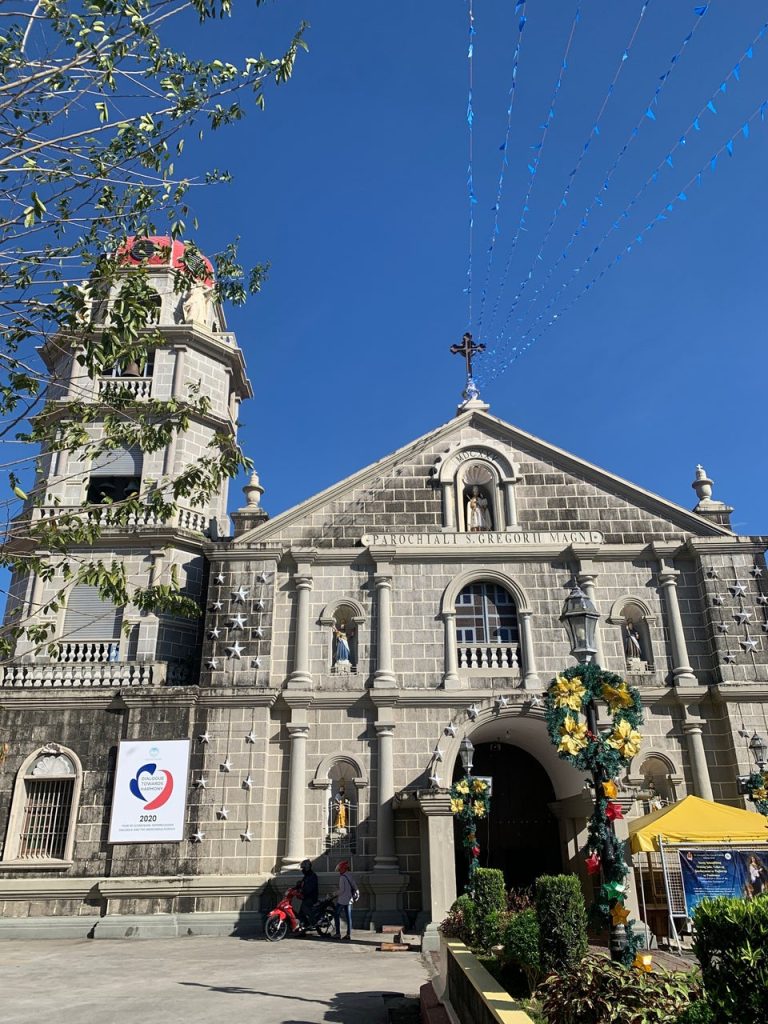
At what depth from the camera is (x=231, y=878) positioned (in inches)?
601

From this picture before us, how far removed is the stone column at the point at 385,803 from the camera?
50.7 ft

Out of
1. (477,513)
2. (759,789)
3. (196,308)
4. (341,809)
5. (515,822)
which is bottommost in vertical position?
(515,822)

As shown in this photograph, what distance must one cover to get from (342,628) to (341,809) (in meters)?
3.96

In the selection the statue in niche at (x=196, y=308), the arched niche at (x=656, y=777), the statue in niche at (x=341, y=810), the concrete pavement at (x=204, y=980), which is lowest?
the concrete pavement at (x=204, y=980)

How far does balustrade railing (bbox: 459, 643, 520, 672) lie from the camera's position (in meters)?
17.3

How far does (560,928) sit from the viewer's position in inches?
276

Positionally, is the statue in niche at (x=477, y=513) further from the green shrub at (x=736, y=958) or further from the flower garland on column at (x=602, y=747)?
the green shrub at (x=736, y=958)

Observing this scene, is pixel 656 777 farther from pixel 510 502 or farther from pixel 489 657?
pixel 510 502

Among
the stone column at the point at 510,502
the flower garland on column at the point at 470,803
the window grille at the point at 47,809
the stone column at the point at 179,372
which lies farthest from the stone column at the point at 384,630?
the stone column at the point at 179,372

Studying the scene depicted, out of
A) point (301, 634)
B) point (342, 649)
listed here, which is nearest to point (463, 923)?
point (342, 649)

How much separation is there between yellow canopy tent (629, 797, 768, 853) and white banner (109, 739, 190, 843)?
8.74 metres

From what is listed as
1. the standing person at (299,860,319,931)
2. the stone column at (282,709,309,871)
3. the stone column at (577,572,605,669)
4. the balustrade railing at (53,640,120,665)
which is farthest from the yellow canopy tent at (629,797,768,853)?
the balustrade railing at (53,640,120,665)

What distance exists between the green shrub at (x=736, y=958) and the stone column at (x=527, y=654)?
42.1ft

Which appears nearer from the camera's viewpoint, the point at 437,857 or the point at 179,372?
the point at 437,857
